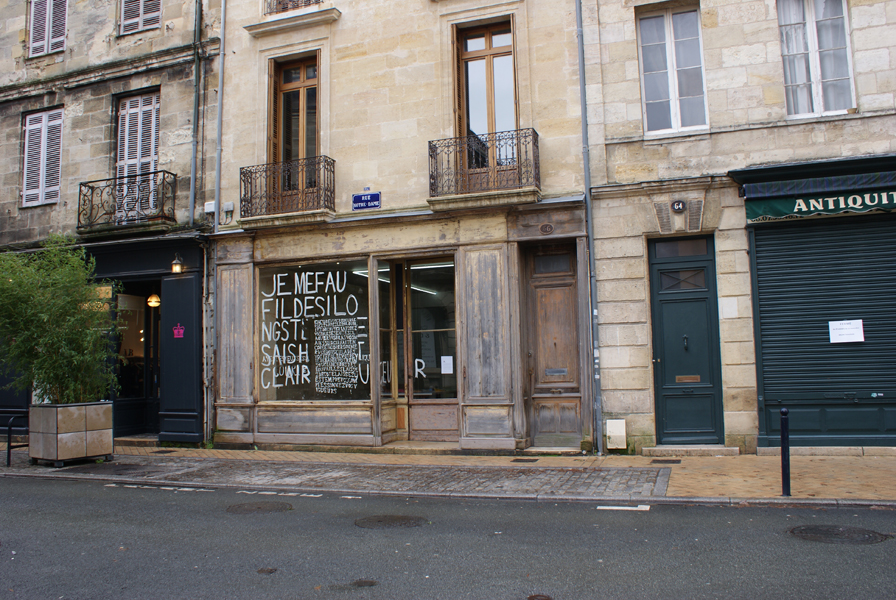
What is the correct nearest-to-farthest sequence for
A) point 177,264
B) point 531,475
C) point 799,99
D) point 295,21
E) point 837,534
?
1. point 837,534
2. point 531,475
3. point 799,99
4. point 295,21
5. point 177,264

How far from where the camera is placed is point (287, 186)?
12914mm

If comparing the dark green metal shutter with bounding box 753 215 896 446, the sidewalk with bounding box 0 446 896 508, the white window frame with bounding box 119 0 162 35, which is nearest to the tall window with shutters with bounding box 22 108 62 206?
the white window frame with bounding box 119 0 162 35

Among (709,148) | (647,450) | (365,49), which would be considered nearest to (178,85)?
(365,49)

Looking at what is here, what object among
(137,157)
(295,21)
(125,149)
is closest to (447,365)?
(295,21)

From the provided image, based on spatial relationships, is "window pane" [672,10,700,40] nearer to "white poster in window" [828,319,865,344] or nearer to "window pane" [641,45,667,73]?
"window pane" [641,45,667,73]

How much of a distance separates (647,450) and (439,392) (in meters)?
3.74

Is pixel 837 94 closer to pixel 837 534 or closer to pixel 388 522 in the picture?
pixel 837 534

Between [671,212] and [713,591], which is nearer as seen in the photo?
[713,591]

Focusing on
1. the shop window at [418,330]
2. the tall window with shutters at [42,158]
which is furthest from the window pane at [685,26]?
the tall window with shutters at [42,158]

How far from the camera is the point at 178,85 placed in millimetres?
14125

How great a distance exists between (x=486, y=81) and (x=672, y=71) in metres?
3.15

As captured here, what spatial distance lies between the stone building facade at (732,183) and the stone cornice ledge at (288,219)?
15.5 ft

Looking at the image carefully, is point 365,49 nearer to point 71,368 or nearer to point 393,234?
point 393,234

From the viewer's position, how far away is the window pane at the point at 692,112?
426 inches
